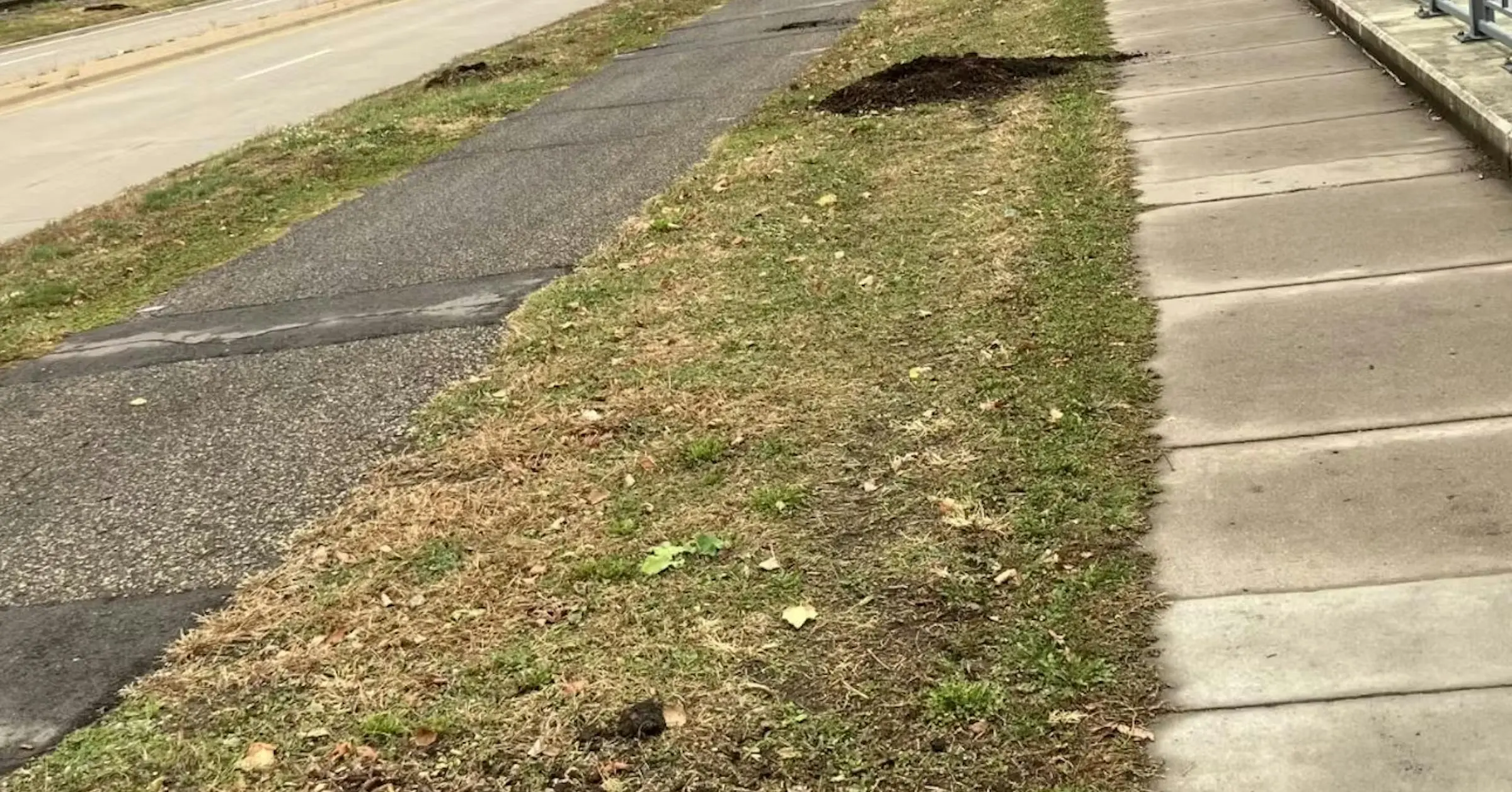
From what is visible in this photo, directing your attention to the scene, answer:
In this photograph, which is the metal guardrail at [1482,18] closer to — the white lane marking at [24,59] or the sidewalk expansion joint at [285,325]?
the sidewalk expansion joint at [285,325]

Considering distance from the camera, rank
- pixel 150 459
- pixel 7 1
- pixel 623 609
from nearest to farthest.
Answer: pixel 623 609, pixel 150 459, pixel 7 1

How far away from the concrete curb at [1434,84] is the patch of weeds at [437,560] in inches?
198

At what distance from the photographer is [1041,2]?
1535cm

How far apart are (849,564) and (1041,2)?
12.5 m

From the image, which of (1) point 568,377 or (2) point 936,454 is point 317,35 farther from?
(2) point 936,454

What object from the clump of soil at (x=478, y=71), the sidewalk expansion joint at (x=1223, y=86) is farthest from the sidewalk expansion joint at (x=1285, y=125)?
the clump of soil at (x=478, y=71)

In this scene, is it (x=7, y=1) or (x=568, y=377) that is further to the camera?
(x=7, y=1)

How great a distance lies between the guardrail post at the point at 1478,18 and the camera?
8.35 meters

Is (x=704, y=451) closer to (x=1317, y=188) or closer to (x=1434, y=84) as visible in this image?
(x=1317, y=188)

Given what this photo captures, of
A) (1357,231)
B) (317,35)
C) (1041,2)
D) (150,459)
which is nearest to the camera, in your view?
(150,459)

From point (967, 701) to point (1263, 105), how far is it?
6.81 metres

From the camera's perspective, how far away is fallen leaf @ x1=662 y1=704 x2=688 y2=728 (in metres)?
3.42

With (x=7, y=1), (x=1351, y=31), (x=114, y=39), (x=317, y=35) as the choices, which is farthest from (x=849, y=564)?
(x=7, y=1)

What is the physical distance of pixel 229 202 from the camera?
11508mm
